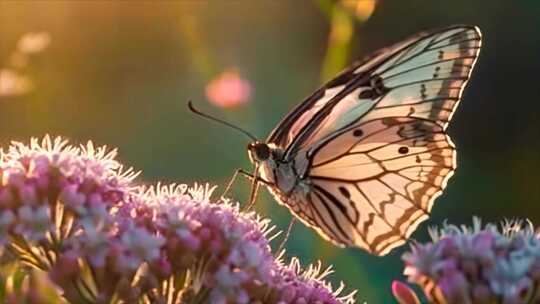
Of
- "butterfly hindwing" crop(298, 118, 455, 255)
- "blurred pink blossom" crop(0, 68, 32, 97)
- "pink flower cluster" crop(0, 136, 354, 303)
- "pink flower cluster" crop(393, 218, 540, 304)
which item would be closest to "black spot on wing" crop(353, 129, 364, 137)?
"butterfly hindwing" crop(298, 118, 455, 255)

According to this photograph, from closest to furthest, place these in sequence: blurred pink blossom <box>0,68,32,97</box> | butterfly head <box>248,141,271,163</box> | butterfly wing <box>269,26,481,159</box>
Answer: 1. butterfly wing <box>269,26,481,159</box>
2. butterfly head <box>248,141,271,163</box>
3. blurred pink blossom <box>0,68,32,97</box>

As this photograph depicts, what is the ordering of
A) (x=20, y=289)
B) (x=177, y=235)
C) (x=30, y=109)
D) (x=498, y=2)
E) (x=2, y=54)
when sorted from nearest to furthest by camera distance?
(x=20, y=289) < (x=177, y=235) < (x=30, y=109) < (x=2, y=54) < (x=498, y=2)

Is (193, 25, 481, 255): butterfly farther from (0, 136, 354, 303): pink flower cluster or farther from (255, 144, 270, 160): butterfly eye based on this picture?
(0, 136, 354, 303): pink flower cluster

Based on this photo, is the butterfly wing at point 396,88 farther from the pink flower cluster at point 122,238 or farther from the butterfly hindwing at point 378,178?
the pink flower cluster at point 122,238

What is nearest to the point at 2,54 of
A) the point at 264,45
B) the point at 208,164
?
the point at 208,164

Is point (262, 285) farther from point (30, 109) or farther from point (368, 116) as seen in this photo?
point (30, 109)

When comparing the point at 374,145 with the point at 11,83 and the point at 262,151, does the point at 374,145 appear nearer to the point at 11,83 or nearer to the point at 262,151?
the point at 262,151

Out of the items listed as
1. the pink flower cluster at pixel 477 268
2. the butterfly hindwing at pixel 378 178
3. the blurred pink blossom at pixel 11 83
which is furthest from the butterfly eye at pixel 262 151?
the blurred pink blossom at pixel 11 83

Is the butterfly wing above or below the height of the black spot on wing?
above

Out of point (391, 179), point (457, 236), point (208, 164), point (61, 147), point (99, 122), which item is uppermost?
point (99, 122)
